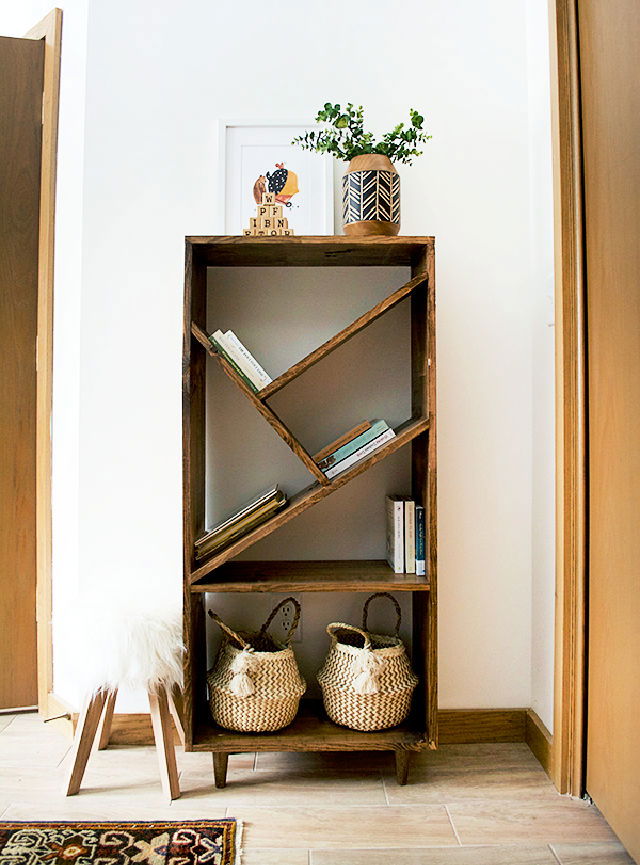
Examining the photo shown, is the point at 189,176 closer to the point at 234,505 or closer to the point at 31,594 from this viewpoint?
the point at 234,505

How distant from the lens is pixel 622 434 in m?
1.65

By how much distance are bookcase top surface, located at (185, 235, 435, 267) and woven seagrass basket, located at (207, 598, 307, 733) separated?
0.97 meters

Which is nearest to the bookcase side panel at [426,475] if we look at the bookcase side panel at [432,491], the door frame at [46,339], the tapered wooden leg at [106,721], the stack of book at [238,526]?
the bookcase side panel at [432,491]

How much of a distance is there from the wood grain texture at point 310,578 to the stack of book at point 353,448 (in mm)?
272

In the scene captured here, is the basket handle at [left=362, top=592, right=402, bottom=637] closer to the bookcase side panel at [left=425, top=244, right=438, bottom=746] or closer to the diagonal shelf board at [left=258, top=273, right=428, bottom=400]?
the bookcase side panel at [left=425, top=244, right=438, bottom=746]

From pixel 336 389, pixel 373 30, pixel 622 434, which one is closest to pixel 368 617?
pixel 336 389

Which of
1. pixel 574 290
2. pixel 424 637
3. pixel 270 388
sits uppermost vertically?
pixel 574 290

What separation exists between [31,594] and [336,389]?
1149mm

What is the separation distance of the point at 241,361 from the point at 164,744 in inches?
37.9

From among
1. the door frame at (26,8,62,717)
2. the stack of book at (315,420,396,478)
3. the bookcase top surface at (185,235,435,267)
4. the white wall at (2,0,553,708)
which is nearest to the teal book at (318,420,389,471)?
the stack of book at (315,420,396,478)

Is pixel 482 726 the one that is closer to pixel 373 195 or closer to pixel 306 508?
pixel 306 508

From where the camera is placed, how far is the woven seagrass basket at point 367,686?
6.34 ft

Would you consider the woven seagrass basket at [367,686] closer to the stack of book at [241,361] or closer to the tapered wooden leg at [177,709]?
the tapered wooden leg at [177,709]

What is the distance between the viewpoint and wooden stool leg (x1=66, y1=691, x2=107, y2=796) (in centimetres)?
189
